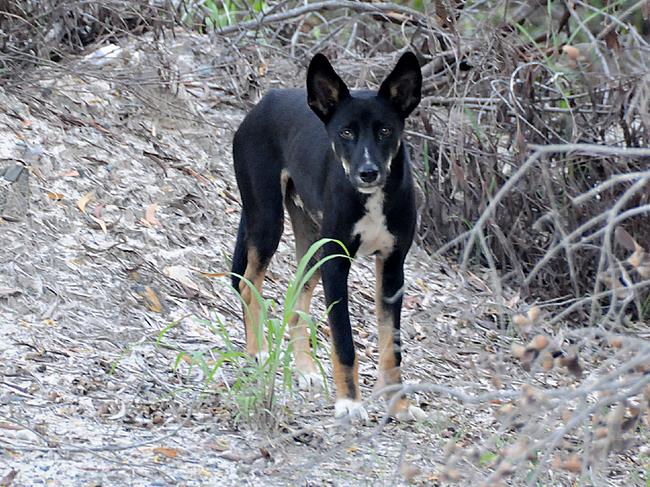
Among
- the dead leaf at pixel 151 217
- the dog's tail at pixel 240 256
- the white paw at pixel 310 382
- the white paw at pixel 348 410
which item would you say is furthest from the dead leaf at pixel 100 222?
the white paw at pixel 348 410

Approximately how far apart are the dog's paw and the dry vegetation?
5 centimetres

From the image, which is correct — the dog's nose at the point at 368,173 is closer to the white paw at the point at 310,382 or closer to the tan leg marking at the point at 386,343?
the tan leg marking at the point at 386,343

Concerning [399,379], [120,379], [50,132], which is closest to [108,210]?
[50,132]

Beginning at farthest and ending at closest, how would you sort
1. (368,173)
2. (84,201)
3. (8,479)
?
(84,201), (368,173), (8,479)

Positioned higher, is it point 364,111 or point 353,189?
point 364,111

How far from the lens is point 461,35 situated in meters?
8.18

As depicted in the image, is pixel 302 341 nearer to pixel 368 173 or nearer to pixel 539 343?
pixel 368 173

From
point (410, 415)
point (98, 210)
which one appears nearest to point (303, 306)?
point (410, 415)

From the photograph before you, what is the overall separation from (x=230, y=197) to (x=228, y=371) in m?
2.34

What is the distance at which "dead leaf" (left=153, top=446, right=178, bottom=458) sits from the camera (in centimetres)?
482

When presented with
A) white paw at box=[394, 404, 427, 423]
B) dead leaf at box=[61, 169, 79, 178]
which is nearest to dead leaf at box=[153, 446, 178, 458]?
white paw at box=[394, 404, 427, 423]

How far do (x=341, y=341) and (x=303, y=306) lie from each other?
82 centimetres

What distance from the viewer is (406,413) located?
18.6ft

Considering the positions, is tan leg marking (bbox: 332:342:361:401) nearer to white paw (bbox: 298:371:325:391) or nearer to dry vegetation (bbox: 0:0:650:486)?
dry vegetation (bbox: 0:0:650:486)
